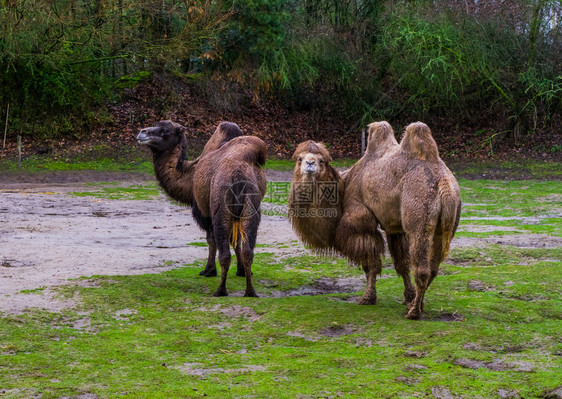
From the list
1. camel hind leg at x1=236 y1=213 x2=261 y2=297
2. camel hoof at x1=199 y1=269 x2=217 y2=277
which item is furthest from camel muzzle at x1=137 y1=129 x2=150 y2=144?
camel hind leg at x1=236 y1=213 x2=261 y2=297

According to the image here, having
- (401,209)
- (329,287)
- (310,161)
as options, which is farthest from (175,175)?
(401,209)

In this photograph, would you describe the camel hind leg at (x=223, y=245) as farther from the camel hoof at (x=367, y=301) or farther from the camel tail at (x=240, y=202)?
the camel hoof at (x=367, y=301)

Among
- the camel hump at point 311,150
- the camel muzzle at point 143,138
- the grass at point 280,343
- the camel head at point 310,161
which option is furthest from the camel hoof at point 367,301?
the camel muzzle at point 143,138

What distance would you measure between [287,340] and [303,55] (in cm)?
2174

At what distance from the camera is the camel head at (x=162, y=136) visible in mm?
9305

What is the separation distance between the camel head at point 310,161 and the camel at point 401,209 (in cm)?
2

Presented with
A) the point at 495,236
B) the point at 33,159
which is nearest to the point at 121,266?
the point at 495,236

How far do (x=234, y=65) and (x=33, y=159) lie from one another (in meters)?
8.46

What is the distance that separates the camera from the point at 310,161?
6.65m

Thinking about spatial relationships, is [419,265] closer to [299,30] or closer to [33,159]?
[33,159]

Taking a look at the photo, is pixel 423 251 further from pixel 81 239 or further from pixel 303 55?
pixel 303 55

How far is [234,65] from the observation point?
25922mm

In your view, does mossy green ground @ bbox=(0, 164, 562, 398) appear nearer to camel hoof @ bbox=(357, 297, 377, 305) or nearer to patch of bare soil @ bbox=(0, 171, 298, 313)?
camel hoof @ bbox=(357, 297, 377, 305)

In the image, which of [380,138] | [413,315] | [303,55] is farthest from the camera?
[303,55]
